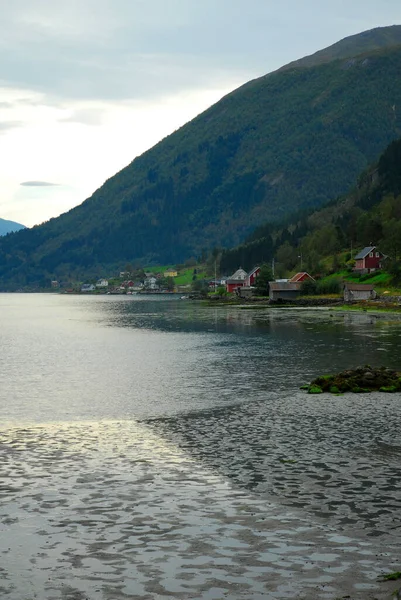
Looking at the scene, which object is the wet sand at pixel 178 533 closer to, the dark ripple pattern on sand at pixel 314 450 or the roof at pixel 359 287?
the dark ripple pattern on sand at pixel 314 450

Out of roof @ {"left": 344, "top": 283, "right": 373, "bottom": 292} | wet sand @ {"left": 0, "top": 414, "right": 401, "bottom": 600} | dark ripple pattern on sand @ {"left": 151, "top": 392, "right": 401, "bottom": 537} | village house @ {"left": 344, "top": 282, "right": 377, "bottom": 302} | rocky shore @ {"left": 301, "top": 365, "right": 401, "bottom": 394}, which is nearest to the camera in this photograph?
→ wet sand @ {"left": 0, "top": 414, "right": 401, "bottom": 600}

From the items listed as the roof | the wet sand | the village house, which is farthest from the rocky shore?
the roof

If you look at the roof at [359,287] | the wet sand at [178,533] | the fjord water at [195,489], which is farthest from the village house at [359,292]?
the wet sand at [178,533]

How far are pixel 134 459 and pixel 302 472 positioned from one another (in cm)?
762

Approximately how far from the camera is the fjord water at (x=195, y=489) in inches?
692

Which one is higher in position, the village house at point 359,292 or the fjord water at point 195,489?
the village house at point 359,292

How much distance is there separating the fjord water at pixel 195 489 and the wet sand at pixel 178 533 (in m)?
0.06

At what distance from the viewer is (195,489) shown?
25297 millimetres

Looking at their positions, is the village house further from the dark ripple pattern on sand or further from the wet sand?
the wet sand

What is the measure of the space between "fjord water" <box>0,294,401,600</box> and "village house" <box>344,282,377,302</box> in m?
132

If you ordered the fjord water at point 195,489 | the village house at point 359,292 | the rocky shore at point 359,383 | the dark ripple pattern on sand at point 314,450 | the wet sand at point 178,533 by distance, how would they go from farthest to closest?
the village house at point 359,292 < the rocky shore at point 359,383 < the dark ripple pattern on sand at point 314,450 < the fjord water at point 195,489 < the wet sand at point 178,533

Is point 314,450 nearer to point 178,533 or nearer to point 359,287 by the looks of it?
point 178,533

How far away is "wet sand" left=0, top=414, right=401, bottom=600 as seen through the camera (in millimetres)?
16906

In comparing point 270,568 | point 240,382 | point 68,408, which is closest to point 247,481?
point 270,568
